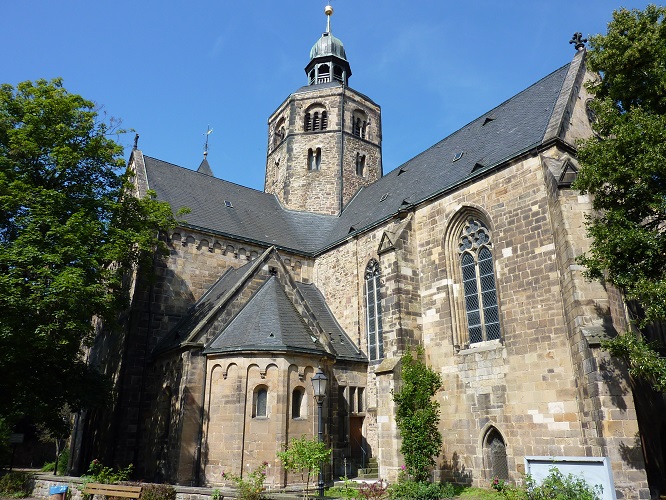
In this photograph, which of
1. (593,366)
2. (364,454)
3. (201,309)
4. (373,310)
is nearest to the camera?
(593,366)

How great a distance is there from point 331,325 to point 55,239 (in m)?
11.2

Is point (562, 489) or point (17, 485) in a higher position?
point (562, 489)

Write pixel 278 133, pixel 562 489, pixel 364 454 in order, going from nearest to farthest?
1. pixel 562 489
2. pixel 364 454
3. pixel 278 133

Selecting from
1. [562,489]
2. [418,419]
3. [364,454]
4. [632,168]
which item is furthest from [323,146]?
[562,489]

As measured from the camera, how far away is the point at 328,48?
114 feet

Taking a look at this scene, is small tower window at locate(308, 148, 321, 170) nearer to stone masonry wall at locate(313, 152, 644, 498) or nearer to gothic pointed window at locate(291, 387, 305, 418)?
stone masonry wall at locate(313, 152, 644, 498)

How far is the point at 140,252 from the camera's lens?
1745 cm

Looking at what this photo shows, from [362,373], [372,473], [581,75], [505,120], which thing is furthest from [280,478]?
[581,75]

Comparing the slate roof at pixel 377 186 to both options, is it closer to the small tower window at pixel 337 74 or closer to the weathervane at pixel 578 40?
the weathervane at pixel 578 40

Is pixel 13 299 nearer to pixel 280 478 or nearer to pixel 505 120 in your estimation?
pixel 280 478

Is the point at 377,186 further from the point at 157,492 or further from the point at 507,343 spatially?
the point at 157,492

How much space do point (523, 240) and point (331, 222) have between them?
48.1 ft

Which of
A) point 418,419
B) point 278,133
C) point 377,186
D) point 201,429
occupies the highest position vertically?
point 278,133

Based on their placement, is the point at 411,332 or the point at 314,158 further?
the point at 314,158
